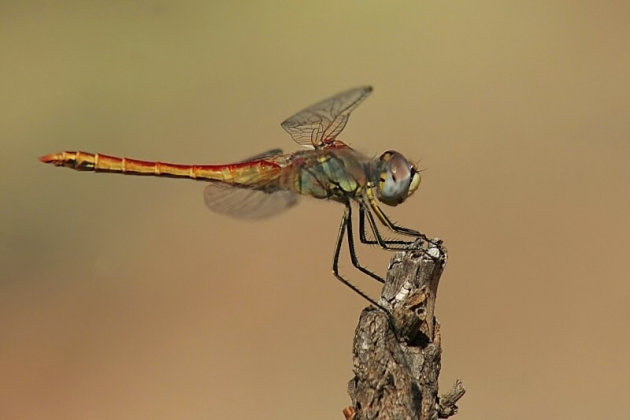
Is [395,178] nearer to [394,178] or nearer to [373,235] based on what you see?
[394,178]

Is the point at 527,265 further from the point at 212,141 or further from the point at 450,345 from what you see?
the point at 212,141

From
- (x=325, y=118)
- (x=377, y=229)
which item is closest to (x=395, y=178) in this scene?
(x=377, y=229)

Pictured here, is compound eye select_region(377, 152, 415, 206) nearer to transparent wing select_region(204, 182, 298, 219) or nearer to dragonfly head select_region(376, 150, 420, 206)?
dragonfly head select_region(376, 150, 420, 206)

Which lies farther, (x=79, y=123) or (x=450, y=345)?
(x=79, y=123)

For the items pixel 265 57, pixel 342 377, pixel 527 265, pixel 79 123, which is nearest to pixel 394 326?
pixel 342 377

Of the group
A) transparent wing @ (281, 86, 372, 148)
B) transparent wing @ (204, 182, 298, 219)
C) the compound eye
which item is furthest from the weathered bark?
transparent wing @ (281, 86, 372, 148)

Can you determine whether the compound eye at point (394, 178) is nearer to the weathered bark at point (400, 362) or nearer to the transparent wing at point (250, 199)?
the transparent wing at point (250, 199)

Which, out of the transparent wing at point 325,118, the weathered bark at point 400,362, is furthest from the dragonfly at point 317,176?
the weathered bark at point 400,362
